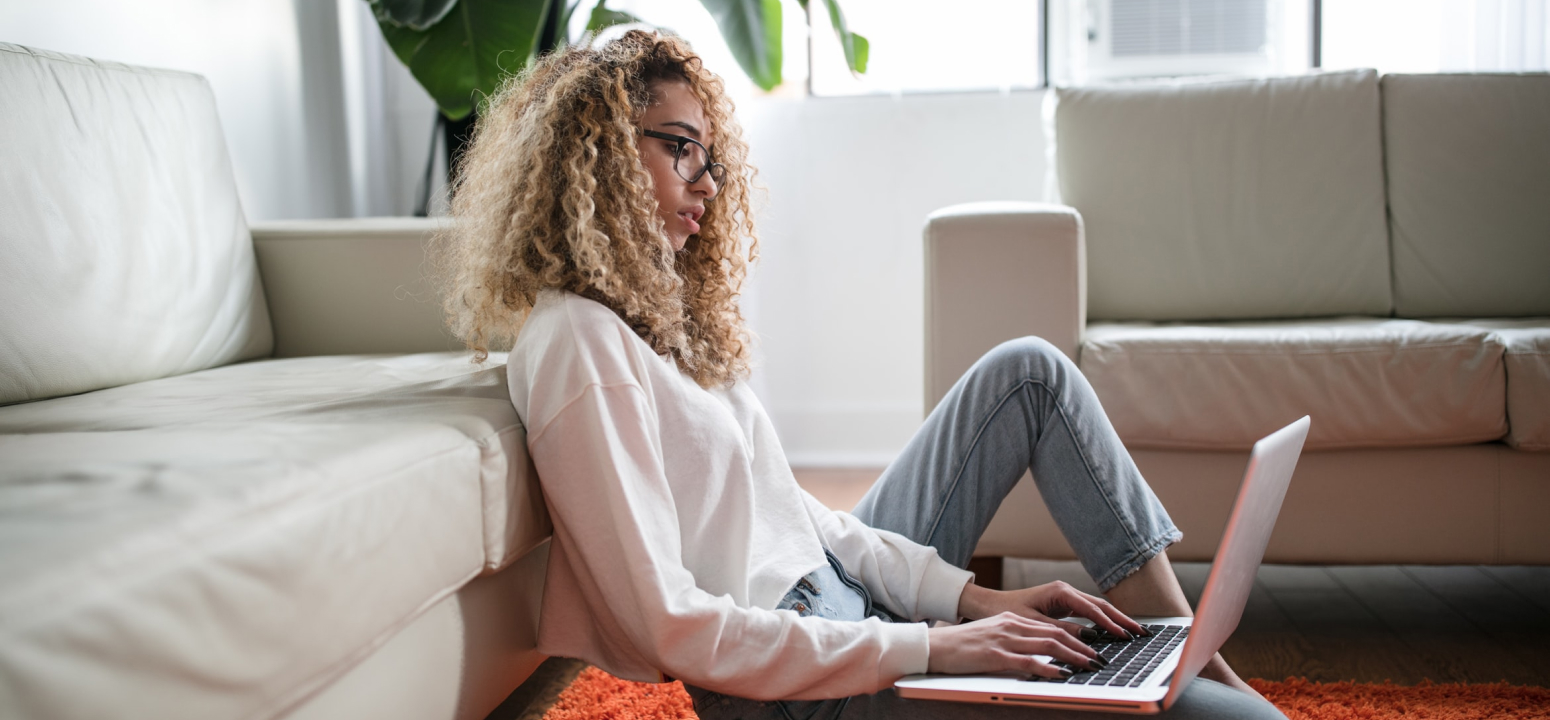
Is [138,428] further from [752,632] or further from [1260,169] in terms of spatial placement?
[1260,169]

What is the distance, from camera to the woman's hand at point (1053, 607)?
0.96 metres

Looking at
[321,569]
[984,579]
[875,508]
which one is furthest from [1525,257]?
[321,569]

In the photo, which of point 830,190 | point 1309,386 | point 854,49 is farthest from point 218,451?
point 830,190

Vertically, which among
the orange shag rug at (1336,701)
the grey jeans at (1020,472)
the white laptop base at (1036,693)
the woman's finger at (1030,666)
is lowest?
the orange shag rug at (1336,701)

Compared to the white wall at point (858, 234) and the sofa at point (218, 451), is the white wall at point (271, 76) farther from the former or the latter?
the white wall at point (858, 234)

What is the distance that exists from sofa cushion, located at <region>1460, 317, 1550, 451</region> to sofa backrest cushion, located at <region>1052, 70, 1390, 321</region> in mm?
516

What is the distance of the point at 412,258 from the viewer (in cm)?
167

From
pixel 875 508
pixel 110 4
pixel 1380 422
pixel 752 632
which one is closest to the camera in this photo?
pixel 752 632

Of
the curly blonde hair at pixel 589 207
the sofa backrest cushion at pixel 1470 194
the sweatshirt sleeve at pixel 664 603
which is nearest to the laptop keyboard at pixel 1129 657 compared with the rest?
the sweatshirt sleeve at pixel 664 603

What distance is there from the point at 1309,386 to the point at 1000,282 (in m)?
0.45

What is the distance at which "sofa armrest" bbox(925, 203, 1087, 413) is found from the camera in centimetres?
162

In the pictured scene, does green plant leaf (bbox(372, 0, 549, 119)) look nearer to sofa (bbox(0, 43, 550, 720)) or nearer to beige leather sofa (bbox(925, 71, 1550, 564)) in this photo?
sofa (bbox(0, 43, 550, 720))

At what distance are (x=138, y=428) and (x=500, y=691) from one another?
39 cm

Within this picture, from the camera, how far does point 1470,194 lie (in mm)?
2004
